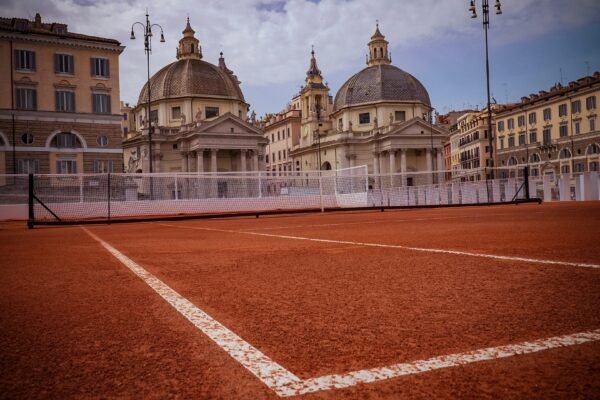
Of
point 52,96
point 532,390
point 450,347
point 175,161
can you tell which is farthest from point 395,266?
point 175,161

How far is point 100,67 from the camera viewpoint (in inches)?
1809

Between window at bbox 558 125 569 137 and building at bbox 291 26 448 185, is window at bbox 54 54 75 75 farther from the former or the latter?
window at bbox 558 125 569 137

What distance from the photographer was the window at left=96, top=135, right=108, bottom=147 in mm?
45078

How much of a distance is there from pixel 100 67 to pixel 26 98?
726 centimetres

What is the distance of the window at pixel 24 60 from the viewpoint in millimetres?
42438

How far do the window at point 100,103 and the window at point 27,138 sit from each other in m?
5.99

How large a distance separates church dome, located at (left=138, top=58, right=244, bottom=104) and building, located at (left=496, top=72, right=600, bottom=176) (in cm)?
3837

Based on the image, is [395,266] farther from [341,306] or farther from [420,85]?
[420,85]

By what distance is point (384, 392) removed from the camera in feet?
5.97

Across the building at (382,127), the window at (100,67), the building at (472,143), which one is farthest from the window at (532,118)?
the window at (100,67)

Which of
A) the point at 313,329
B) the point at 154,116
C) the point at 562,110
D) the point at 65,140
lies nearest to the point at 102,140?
the point at 65,140

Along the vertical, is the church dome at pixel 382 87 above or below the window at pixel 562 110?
above

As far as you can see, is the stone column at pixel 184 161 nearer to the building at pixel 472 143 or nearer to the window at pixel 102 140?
the window at pixel 102 140

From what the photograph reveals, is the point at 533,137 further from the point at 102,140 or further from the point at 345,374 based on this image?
the point at 345,374
